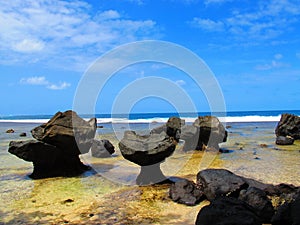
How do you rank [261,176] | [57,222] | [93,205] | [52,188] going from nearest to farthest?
[57,222]
[93,205]
[52,188]
[261,176]

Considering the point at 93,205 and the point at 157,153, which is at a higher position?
the point at 157,153

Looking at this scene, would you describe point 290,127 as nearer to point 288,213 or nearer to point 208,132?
point 208,132

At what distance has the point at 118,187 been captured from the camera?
9672mm

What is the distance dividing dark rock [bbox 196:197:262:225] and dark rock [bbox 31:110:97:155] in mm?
6713

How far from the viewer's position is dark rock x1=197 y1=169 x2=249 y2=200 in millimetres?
7645

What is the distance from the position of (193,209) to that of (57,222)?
310cm

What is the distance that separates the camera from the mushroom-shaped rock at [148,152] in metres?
9.69

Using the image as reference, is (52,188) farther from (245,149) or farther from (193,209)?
(245,149)

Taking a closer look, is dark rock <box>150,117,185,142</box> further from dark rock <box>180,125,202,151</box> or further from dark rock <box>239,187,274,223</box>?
dark rock <box>239,187,274,223</box>

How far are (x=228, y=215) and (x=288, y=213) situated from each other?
138 cm

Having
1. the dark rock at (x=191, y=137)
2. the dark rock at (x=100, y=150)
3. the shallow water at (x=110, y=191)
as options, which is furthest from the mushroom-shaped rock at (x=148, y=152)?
the dark rock at (x=191, y=137)

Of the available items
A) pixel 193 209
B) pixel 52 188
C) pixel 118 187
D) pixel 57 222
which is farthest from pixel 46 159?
pixel 193 209

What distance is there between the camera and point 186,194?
26.5ft

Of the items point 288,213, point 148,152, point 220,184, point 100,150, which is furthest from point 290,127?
point 288,213
